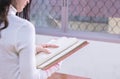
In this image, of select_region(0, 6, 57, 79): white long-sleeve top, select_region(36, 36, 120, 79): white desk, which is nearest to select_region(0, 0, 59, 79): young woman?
select_region(0, 6, 57, 79): white long-sleeve top

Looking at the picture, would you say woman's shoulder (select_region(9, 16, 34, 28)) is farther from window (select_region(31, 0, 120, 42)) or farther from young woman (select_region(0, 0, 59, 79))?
window (select_region(31, 0, 120, 42))

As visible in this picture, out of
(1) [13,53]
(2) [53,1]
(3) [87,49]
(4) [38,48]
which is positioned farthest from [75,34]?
(1) [13,53]

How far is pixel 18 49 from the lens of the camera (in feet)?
2.19

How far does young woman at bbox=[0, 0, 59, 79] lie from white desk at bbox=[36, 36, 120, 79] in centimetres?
144

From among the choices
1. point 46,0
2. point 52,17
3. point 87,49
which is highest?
point 46,0

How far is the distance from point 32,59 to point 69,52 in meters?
0.14

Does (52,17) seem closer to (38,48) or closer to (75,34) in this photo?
(75,34)

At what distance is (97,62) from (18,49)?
60.2 inches

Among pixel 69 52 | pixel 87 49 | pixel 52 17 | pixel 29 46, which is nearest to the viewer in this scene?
pixel 29 46

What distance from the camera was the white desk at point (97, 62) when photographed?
208cm

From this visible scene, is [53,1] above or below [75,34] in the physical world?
above

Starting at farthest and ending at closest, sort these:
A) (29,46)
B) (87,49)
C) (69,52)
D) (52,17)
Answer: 1. (52,17)
2. (87,49)
3. (69,52)
4. (29,46)

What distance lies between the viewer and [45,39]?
7.39 ft

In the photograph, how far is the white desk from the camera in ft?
6.82
